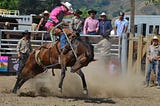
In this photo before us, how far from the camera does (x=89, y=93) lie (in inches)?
460

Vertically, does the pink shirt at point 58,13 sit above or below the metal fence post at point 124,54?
above

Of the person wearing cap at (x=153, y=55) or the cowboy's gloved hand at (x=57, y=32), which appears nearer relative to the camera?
the cowboy's gloved hand at (x=57, y=32)

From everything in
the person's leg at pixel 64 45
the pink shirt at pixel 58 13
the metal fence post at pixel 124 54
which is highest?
the pink shirt at pixel 58 13

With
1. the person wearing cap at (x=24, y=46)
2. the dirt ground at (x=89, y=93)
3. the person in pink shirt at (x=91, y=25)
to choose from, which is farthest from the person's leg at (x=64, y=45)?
the person in pink shirt at (x=91, y=25)

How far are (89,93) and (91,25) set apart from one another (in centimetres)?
374

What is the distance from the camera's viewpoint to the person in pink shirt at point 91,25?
1466cm

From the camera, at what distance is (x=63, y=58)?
34.2 ft

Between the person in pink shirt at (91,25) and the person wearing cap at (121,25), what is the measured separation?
85 cm

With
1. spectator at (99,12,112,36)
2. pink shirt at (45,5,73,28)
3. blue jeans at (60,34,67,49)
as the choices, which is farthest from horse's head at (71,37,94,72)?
spectator at (99,12,112,36)

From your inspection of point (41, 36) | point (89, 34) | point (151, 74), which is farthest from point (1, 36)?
point (151, 74)

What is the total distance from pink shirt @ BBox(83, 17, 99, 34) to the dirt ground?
1.49m

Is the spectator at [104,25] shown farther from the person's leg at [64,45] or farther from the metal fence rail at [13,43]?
the person's leg at [64,45]

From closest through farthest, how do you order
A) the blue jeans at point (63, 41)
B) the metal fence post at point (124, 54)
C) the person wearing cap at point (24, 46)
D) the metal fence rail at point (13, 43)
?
1. the blue jeans at point (63, 41)
2. the person wearing cap at point (24, 46)
3. the metal fence post at point (124, 54)
4. the metal fence rail at point (13, 43)

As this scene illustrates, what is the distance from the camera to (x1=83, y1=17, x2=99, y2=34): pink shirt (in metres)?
14.7
